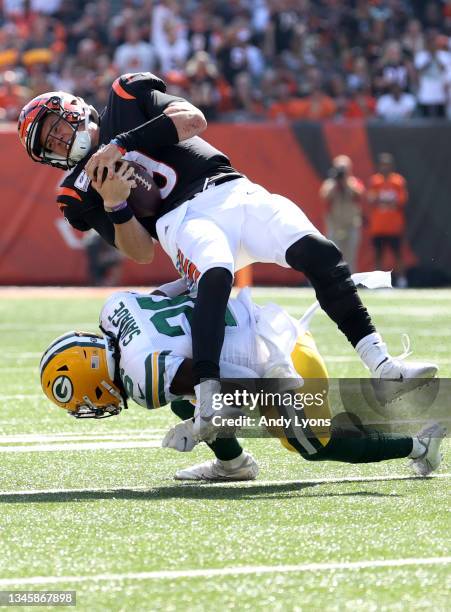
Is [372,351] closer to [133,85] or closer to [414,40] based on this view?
[133,85]

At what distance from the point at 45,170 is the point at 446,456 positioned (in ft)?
38.3

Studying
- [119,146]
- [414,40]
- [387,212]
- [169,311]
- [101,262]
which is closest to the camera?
[169,311]

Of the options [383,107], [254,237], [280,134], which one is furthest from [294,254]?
[383,107]

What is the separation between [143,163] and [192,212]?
327 mm

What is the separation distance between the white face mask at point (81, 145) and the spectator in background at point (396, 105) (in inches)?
482

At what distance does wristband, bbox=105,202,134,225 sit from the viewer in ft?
15.2

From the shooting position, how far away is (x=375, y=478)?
4.39 meters

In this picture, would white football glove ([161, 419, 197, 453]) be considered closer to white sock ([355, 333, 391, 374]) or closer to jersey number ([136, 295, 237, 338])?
jersey number ([136, 295, 237, 338])

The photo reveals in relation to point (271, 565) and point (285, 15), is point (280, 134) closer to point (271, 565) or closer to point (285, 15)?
point (285, 15)

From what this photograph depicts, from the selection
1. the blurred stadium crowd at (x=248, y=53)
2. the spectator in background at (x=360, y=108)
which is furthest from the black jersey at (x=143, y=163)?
the spectator in background at (x=360, y=108)

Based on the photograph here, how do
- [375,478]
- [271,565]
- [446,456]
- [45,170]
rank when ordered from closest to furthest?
[271,565] < [375,478] < [446,456] < [45,170]

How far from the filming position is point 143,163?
4.80m

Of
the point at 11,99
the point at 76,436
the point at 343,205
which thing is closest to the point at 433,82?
the point at 343,205

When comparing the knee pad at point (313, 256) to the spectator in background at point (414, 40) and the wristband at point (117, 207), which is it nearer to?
the wristband at point (117, 207)
